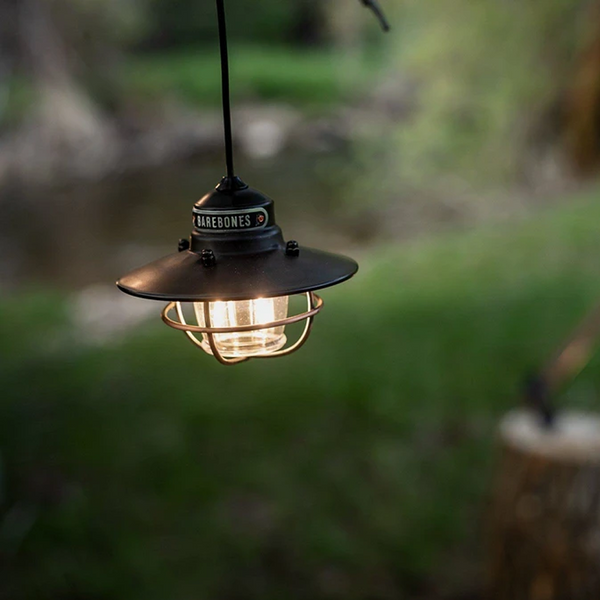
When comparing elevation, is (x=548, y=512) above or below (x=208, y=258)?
below

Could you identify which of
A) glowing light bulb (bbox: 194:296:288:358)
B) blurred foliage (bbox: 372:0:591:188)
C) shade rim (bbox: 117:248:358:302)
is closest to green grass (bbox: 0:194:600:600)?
blurred foliage (bbox: 372:0:591:188)

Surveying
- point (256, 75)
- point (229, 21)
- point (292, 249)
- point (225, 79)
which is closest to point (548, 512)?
point (292, 249)

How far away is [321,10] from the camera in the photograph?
300 inches

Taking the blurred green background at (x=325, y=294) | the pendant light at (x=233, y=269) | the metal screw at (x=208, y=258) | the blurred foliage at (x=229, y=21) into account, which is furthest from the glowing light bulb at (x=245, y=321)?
the blurred foliage at (x=229, y=21)

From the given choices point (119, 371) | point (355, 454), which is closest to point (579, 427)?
point (355, 454)

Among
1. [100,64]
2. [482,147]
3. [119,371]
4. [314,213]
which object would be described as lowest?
[119,371]

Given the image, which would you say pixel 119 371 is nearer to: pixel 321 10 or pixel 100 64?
pixel 100 64

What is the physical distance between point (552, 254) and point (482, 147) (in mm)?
1436

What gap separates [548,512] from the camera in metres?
3.13

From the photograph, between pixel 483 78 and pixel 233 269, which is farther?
pixel 483 78

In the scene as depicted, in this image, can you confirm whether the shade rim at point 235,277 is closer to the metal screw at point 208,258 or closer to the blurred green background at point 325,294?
the metal screw at point 208,258

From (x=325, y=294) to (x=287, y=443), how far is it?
2.50 meters

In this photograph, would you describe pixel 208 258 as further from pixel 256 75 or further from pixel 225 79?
pixel 256 75

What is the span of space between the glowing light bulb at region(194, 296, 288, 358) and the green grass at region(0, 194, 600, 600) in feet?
9.07
